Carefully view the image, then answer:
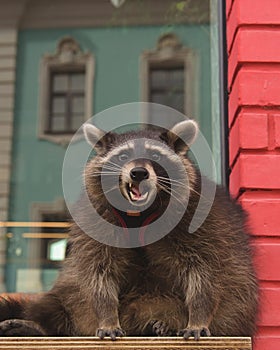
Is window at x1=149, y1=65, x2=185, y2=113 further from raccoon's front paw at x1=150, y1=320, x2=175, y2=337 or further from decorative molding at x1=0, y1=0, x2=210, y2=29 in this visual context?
raccoon's front paw at x1=150, y1=320, x2=175, y2=337

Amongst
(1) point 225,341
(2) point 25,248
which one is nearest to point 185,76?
(2) point 25,248

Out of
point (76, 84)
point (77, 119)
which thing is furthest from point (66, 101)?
point (77, 119)

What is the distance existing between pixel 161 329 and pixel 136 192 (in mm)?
521

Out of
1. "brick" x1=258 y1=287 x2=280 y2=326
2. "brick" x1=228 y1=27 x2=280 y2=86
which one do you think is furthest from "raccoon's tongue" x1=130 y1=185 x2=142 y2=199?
"brick" x1=228 y1=27 x2=280 y2=86

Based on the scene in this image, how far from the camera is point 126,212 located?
8.35ft

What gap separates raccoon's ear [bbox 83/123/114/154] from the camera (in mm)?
2712

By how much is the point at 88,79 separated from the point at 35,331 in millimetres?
3776

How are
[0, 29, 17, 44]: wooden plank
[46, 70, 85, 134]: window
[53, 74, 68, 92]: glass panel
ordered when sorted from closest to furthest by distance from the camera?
[46, 70, 85, 134]: window < [0, 29, 17, 44]: wooden plank < [53, 74, 68, 92]: glass panel

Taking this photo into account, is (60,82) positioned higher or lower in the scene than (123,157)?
higher

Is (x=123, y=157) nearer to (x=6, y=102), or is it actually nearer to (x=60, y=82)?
(x=60, y=82)

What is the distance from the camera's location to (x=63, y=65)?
6238 millimetres

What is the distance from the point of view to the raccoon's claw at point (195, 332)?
2383 mm

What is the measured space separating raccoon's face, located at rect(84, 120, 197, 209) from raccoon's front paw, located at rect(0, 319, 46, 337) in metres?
0.62

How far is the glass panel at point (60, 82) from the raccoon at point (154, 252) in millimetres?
3612
